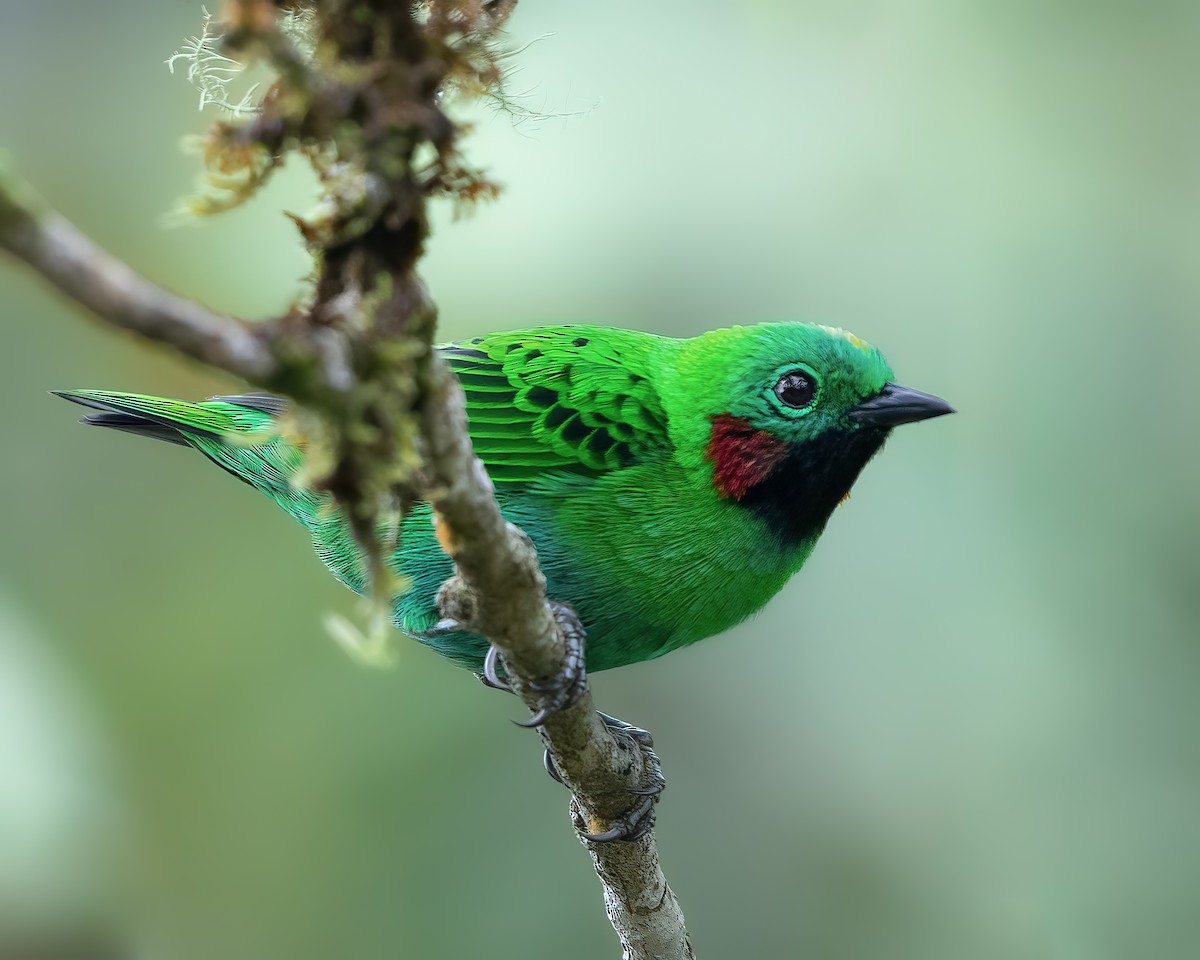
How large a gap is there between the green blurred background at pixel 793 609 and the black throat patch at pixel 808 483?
2263 mm

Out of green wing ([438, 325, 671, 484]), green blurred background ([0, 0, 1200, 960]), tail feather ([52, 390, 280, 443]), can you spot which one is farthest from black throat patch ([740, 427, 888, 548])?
green blurred background ([0, 0, 1200, 960])

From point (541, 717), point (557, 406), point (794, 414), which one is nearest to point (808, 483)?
point (794, 414)

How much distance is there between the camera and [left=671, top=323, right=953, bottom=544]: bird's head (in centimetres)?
371

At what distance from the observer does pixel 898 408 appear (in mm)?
3793

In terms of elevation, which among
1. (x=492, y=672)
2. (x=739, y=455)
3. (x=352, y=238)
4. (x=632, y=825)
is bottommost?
(x=632, y=825)

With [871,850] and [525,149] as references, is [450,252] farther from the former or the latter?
[871,850]

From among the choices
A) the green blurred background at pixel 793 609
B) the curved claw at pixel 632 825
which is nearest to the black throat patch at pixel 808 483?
the curved claw at pixel 632 825

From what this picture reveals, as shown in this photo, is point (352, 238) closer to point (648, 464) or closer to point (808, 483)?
point (648, 464)

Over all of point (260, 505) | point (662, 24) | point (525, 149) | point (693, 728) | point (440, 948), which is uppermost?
point (662, 24)

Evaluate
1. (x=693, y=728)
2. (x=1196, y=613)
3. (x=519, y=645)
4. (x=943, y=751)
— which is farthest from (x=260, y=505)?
(x=1196, y=613)

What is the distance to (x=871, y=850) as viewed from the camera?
615cm

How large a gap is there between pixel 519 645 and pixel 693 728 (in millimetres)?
3927

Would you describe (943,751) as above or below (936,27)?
below

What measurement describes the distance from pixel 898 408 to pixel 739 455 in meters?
0.57
